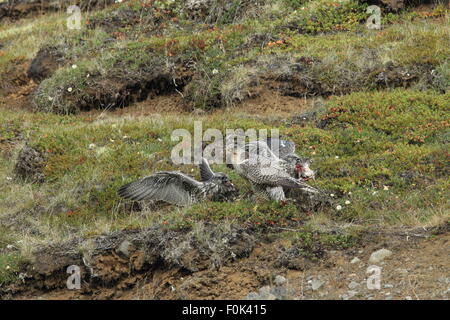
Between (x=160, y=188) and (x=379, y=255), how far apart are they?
3.27m

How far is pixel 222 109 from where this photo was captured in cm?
1484

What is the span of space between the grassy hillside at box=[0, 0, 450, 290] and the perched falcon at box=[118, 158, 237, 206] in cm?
28

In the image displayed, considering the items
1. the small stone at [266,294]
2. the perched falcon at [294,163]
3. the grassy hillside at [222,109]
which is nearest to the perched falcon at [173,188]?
the grassy hillside at [222,109]

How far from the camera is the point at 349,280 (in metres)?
8.32

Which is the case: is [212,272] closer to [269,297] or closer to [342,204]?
[269,297]

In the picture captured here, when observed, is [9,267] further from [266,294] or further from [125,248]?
[266,294]

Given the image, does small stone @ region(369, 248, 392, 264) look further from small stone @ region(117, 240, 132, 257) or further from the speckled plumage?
small stone @ region(117, 240, 132, 257)

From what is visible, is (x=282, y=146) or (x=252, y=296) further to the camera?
(x=282, y=146)

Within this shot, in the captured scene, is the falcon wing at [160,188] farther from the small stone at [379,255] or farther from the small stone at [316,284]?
the small stone at [379,255]

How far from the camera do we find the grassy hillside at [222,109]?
10047mm

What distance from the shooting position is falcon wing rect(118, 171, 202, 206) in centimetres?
1030

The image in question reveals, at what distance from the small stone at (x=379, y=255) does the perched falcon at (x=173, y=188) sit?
248cm

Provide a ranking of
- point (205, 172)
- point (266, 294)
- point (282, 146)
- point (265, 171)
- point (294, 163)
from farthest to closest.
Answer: point (282, 146) → point (205, 172) → point (294, 163) → point (265, 171) → point (266, 294)

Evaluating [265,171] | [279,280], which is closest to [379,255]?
[279,280]
